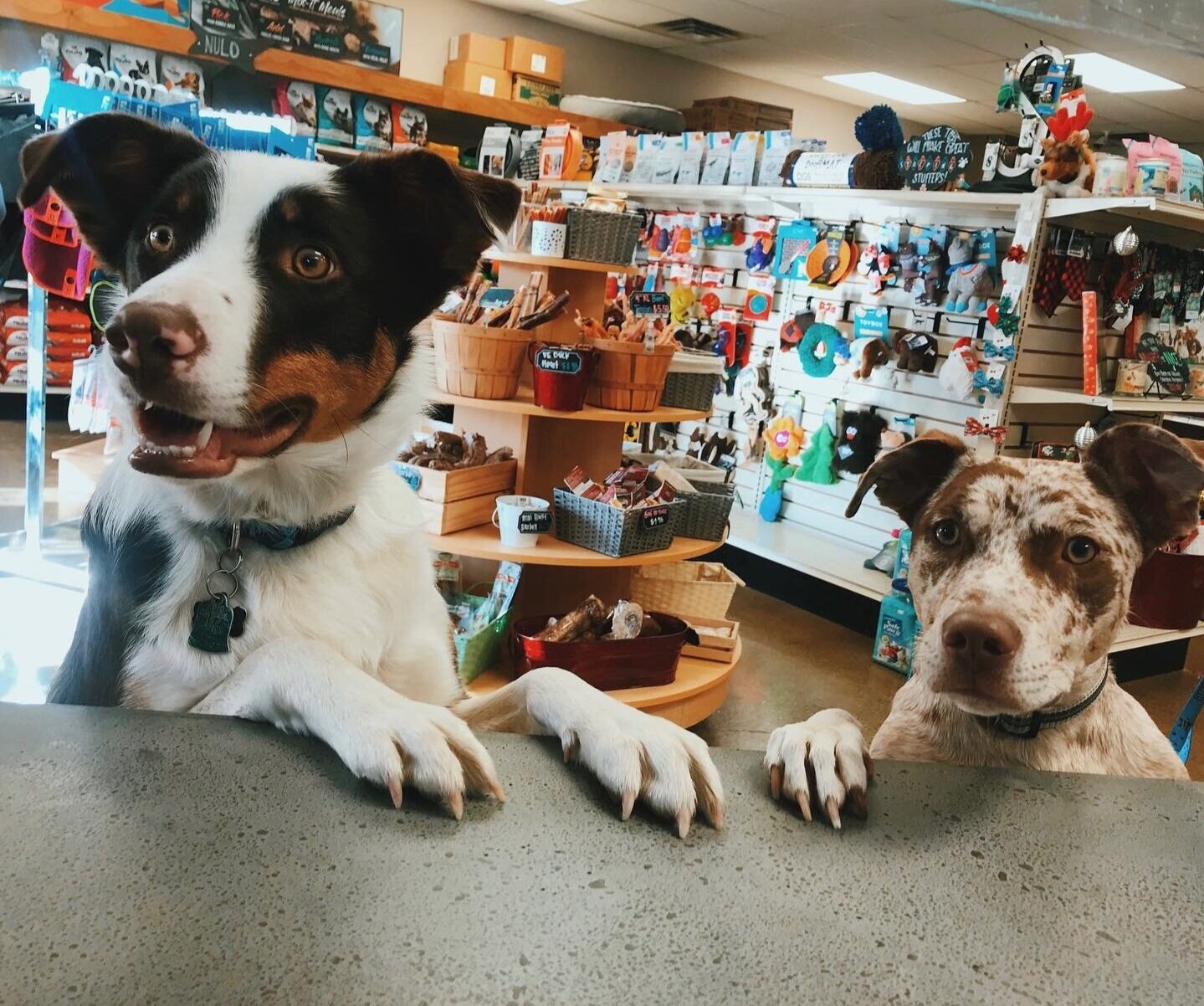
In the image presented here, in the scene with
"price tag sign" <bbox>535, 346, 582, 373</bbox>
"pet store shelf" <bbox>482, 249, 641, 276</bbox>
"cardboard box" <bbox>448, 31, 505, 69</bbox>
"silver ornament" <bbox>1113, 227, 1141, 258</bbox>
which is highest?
"cardboard box" <bbox>448, 31, 505, 69</bbox>

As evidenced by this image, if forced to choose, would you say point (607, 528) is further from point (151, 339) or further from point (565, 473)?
point (151, 339)

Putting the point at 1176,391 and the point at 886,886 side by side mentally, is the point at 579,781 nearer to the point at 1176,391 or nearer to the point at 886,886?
the point at 886,886

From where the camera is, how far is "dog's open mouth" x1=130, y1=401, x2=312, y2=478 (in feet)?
3.63

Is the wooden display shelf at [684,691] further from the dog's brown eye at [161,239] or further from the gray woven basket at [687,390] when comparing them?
the dog's brown eye at [161,239]

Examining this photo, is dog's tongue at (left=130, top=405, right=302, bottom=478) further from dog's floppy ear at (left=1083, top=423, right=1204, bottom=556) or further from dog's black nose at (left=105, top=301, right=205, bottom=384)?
dog's floppy ear at (left=1083, top=423, right=1204, bottom=556)

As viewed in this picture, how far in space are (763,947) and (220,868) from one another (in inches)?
15.7

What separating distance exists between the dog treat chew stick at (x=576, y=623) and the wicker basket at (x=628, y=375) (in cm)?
70

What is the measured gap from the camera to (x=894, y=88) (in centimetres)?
1126

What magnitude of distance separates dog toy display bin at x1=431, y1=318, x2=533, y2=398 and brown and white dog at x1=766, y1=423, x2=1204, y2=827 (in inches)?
73.4

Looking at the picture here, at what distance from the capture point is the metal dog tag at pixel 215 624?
1.24 m

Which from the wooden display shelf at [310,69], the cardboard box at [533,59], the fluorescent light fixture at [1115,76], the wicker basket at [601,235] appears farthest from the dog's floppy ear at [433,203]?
the fluorescent light fixture at [1115,76]

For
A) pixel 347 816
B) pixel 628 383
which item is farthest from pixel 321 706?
pixel 628 383

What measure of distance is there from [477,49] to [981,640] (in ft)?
26.3

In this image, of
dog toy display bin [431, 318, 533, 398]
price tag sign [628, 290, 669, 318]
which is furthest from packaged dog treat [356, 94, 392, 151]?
dog toy display bin [431, 318, 533, 398]
